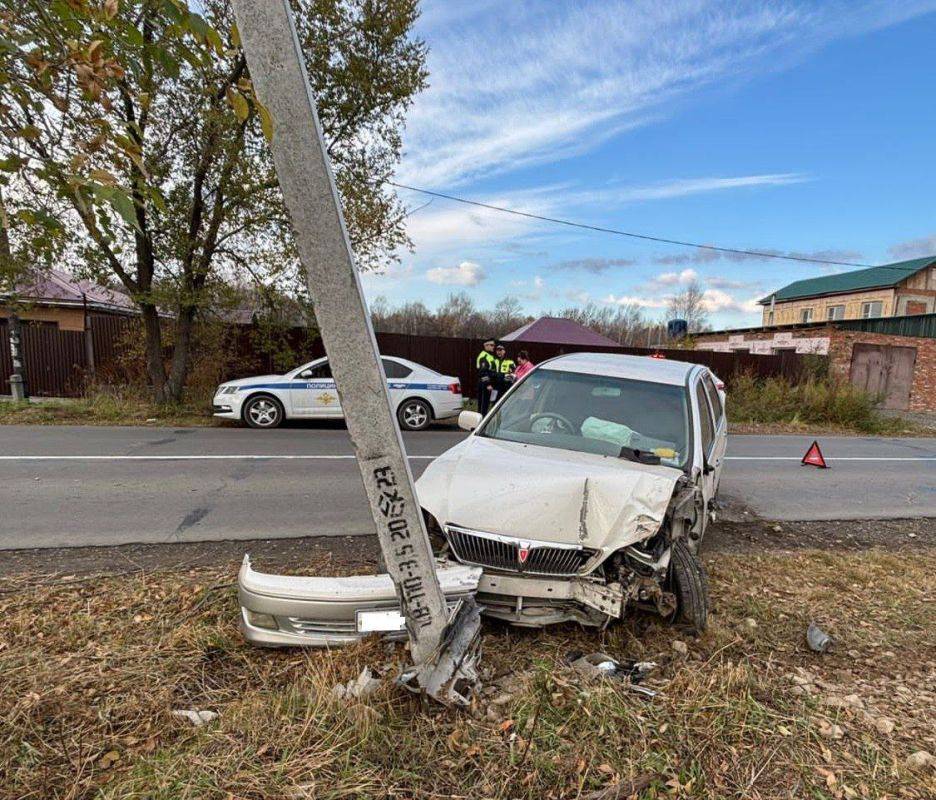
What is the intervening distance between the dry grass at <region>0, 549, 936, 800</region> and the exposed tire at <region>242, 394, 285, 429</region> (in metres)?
7.77

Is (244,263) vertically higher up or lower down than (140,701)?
higher up

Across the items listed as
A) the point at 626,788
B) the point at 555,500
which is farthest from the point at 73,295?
the point at 626,788

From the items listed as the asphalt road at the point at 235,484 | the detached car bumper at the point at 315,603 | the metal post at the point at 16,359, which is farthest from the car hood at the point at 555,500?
the metal post at the point at 16,359

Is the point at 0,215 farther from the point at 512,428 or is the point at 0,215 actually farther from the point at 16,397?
the point at 16,397

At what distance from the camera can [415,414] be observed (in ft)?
38.9

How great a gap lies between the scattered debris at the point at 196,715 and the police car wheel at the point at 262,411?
361 inches

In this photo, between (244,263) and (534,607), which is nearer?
(534,607)

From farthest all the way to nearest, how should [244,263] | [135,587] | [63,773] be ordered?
[244,263] < [135,587] < [63,773]

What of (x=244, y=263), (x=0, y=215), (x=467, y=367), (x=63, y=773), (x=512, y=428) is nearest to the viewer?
(x=0, y=215)

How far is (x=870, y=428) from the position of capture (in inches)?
599

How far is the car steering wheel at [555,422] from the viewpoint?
4219 mm

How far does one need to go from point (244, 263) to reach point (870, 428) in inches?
682

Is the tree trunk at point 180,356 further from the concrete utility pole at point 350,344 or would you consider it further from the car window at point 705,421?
the concrete utility pole at point 350,344

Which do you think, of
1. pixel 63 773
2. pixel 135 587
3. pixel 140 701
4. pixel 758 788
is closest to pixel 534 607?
pixel 758 788
